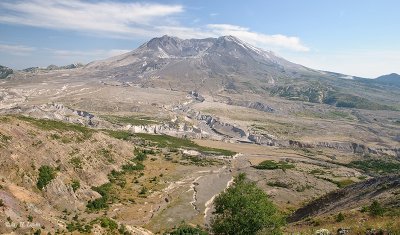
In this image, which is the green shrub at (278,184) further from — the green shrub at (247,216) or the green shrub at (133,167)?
the green shrub at (247,216)

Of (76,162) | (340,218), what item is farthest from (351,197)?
(76,162)

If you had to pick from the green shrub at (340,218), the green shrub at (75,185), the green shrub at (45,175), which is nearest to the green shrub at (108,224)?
the green shrub at (340,218)

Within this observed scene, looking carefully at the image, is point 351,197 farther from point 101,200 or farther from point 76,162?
point 76,162

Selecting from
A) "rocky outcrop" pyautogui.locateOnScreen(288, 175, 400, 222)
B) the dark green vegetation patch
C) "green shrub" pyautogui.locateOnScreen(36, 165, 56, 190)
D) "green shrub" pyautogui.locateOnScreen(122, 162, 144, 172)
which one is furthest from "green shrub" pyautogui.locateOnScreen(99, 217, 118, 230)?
the dark green vegetation patch

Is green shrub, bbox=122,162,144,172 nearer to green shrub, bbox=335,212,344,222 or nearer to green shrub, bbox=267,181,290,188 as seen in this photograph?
green shrub, bbox=267,181,290,188

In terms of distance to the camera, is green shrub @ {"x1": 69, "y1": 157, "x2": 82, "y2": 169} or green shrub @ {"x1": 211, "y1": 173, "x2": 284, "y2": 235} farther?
green shrub @ {"x1": 69, "y1": 157, "x2": 82, "y2": 169}

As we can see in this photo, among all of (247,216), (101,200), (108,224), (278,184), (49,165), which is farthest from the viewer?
(278,184)

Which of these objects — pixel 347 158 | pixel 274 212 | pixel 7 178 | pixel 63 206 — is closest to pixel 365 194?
pixel 274 212

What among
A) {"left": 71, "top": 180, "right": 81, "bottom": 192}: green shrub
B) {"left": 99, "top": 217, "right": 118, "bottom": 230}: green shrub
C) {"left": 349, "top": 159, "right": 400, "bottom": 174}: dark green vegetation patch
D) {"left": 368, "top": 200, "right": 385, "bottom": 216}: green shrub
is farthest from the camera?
{"left": 349, "top": 159, "right": 400, "bottom": 174}: dark green vegetation patch

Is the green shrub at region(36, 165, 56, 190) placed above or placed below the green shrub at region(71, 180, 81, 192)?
above
